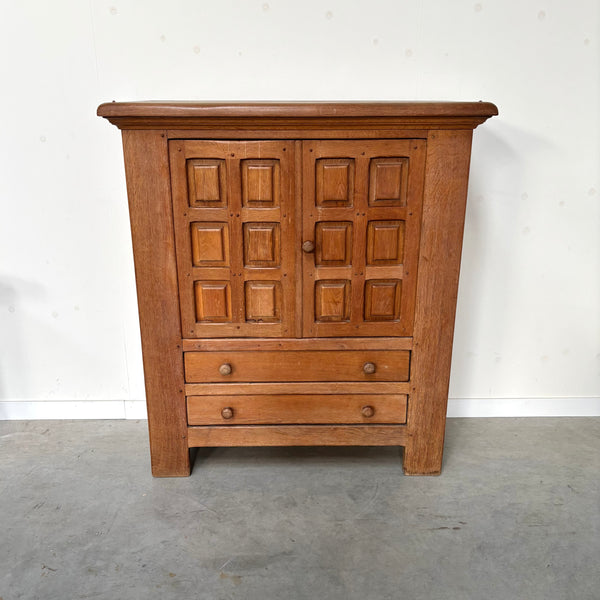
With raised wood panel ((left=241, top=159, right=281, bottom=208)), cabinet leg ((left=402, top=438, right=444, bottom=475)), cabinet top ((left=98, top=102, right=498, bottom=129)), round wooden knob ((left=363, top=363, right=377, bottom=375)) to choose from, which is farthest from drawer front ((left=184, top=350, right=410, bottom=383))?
cabinet top ((left=98, top=102, right=498, bottom=129))

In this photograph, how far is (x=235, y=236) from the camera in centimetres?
176

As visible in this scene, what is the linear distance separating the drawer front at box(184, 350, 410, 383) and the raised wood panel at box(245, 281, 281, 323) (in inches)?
5.4

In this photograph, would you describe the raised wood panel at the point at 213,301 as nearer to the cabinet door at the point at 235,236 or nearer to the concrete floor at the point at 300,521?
the cabinet door at the point at 235,236

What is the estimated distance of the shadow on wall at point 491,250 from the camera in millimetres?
2195

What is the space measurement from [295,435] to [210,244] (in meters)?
0.80

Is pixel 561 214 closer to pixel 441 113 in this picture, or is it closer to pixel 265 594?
pixel 441 113

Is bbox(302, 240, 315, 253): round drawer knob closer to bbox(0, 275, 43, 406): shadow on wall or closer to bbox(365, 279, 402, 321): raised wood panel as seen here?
bbox(365, 279, 402, 321): raised wood panel

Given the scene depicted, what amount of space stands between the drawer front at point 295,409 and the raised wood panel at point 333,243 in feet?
1.72

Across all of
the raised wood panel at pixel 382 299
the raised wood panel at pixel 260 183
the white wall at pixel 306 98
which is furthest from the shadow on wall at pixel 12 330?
the raised wood panel at pixel 382 299

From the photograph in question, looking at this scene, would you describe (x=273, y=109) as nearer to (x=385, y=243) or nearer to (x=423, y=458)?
(x=385, y=243)

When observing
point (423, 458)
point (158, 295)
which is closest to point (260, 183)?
point (158, 295)

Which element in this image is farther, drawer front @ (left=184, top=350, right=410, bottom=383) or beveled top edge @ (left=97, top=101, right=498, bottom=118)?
drawer front @ (left=184, top=350, right=410, bottom=383)

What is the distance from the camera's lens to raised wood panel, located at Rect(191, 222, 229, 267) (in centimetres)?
177

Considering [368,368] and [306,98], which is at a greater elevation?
[306,98]
